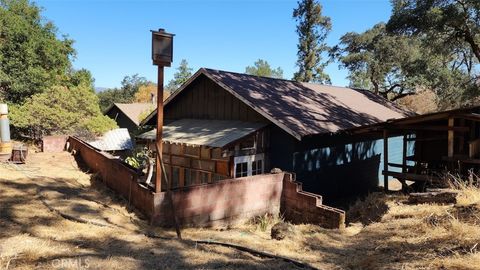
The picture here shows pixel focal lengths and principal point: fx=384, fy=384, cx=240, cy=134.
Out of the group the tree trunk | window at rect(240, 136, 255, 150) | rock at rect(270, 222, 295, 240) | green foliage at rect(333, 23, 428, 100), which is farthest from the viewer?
green foliage at rect(333, 23, 428, 100)

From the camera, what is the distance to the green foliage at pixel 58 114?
21953 mm

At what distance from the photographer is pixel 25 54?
969 inches

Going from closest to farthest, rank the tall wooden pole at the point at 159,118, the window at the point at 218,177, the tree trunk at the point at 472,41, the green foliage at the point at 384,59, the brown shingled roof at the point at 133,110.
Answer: the tall wooden pole at the point at 159,118
the window at the point at 218,177
the tree trunk at the point at 472,41
the green foliage at the point at 384,59
the brown shingled roof at the point at 133,110

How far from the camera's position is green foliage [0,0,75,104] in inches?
946

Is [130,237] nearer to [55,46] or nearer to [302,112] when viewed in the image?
[302,112]

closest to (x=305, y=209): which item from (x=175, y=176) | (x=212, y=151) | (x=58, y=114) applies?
(x=212, y=151)

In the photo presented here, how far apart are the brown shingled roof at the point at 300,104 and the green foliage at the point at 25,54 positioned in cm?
1260

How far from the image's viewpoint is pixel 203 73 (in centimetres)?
1580

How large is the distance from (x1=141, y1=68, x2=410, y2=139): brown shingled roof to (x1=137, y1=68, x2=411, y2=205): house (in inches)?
2.1

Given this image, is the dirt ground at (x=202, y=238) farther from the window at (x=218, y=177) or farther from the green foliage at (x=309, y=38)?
the green foliage at (x=309, y=38)

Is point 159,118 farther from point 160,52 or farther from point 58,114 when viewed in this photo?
point 58,114

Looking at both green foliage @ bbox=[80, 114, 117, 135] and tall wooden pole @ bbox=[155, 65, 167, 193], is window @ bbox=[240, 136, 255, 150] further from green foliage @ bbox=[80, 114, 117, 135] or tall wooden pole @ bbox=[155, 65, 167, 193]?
green foliage @ bbox=[80, 114, 117, 135]

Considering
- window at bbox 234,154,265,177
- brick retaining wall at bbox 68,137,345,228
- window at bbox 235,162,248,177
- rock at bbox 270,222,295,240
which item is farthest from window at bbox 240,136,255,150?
rock at bbox 270,222,295,240

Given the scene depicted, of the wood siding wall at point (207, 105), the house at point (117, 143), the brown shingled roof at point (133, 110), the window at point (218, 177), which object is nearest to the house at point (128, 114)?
the brown shingled roof at point (133, 110)
